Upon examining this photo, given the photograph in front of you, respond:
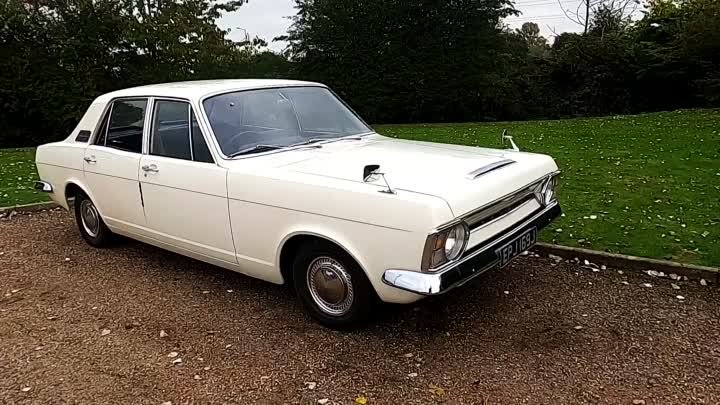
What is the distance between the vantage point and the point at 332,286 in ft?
12.8

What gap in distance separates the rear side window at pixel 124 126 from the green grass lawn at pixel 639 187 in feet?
12.2

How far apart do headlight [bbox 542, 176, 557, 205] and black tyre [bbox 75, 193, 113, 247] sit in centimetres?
402

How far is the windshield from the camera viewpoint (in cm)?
441

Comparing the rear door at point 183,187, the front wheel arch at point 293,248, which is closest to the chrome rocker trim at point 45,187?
the rear door at point 183,187

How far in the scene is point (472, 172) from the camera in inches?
146

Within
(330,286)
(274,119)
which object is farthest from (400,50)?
(330,286)

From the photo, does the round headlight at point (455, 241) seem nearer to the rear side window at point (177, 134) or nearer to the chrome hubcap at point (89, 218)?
the rear side window at point (177, 134)

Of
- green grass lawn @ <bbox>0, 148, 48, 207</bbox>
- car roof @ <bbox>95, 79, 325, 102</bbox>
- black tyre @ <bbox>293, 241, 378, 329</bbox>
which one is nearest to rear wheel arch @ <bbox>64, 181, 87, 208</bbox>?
car roof @ <bbox>95, 79, 325, 102</bbox>

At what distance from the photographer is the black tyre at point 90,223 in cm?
576

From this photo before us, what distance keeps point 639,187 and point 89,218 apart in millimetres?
6221

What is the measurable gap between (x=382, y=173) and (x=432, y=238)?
1.66 feet

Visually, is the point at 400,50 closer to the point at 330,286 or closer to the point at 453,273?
the point at 330,286

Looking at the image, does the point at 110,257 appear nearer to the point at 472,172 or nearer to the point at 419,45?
the point at 472,172

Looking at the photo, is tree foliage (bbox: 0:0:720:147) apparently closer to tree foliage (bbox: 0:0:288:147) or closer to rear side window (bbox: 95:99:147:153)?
tree foliage (bbox: 0:0:288:147)
